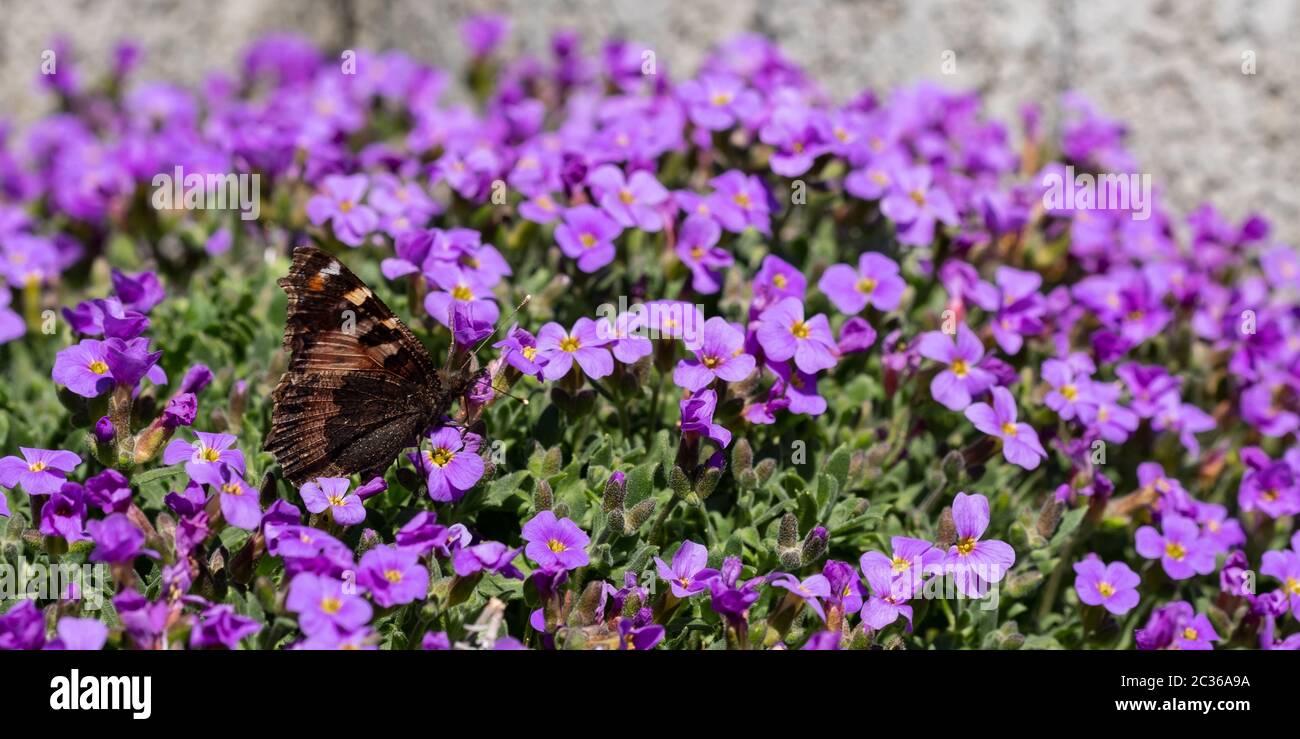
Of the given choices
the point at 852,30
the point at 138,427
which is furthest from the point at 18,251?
the point at 852,30

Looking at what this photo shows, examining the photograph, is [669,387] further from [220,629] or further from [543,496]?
[220,629]

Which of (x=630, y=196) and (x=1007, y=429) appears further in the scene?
(x=630, y=196)

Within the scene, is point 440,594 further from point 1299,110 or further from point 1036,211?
point 1299,110

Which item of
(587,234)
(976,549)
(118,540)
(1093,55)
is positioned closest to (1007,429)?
(976,549)

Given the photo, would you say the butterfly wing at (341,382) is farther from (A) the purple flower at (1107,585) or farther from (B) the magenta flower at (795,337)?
(A) the purple flower at (1107,585)

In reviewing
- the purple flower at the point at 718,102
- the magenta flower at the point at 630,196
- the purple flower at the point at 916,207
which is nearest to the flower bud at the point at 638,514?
the magenta flower at the point at 630,196

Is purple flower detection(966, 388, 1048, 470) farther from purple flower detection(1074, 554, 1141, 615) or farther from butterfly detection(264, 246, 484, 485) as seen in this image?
butterfly detection(264, 246, 484, 485)
